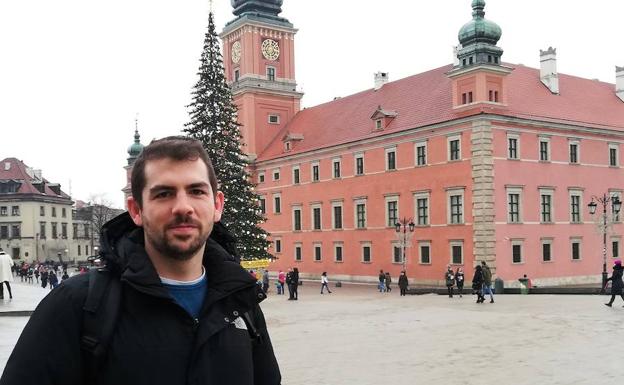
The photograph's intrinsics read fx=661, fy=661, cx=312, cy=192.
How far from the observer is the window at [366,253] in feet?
146

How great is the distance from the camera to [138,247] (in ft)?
7.94

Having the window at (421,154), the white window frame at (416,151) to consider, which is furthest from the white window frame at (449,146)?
the window at (421,154)

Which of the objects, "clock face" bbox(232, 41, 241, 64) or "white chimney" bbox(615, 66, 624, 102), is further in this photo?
"clock face" bbox(232, 41, 241, 64)

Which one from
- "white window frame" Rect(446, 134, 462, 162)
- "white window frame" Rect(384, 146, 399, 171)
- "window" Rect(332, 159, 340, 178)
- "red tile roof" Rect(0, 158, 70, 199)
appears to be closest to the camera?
"white window frame" Rect(446, 134, 462, 162)

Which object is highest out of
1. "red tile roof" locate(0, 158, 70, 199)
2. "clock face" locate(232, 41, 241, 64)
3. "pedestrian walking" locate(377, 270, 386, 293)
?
"clock face" locate(232, 41, 241, 64)

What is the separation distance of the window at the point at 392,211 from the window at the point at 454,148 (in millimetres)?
5327

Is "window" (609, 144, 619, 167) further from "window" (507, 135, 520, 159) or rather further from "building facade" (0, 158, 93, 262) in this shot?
"building facade" (0, 158, 93, 262)

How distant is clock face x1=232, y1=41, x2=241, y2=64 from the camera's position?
5797 cm

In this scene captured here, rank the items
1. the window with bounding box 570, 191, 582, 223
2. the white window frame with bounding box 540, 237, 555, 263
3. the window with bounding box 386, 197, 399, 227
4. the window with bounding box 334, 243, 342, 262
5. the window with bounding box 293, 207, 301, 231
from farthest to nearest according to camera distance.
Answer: the window with bounding box 293, 207, 301, 231 → the window with bounding box 334, 243, 342, 262 → the window with bounding box 386, 197, 399, 227 → the window with bounding box 570, 191, 582, 223 → the white window frame with bounding box 540, 237, 555, 263

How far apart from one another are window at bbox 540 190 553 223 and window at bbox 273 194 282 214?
21.6m

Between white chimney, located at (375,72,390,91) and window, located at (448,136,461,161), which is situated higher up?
white chimney, located at (375,72,390,91)

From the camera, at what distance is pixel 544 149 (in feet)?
128

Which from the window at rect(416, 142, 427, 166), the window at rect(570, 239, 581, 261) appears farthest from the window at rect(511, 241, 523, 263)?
the window at rect(416, 142, 427, 166)

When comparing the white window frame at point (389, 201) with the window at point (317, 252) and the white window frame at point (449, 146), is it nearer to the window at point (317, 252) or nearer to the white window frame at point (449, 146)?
the white window frame at point (449, 146)
